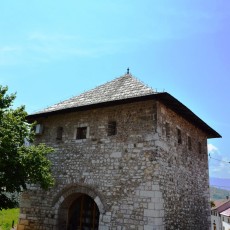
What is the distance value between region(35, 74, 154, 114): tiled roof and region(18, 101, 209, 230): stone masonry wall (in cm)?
39

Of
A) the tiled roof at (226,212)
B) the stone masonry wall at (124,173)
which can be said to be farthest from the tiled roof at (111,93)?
the tiled roof at (226,212)

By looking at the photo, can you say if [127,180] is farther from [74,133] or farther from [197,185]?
[197,185]

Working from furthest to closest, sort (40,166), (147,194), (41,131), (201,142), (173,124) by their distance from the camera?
(201,142)
(41,131)
(173,124)
(40,166)
(147,194)

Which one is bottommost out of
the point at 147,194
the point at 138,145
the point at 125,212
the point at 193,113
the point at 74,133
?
Result: the point at 125,212

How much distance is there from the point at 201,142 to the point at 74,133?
635 cm

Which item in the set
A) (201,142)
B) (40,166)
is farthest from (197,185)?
(40,166)

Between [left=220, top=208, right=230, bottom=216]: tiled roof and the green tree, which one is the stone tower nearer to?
the green tree

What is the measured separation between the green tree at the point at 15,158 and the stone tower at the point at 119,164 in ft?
4.57

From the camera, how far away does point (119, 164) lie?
8672 mm

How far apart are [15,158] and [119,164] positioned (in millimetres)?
3284

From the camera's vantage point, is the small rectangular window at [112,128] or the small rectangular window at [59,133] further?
the small rectangular window at [59,133]

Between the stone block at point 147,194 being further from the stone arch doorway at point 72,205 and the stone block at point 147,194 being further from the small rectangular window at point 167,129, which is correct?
the small rectangular window at point 167,129

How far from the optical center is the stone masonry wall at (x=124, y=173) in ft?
26.3

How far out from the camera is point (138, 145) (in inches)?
336
